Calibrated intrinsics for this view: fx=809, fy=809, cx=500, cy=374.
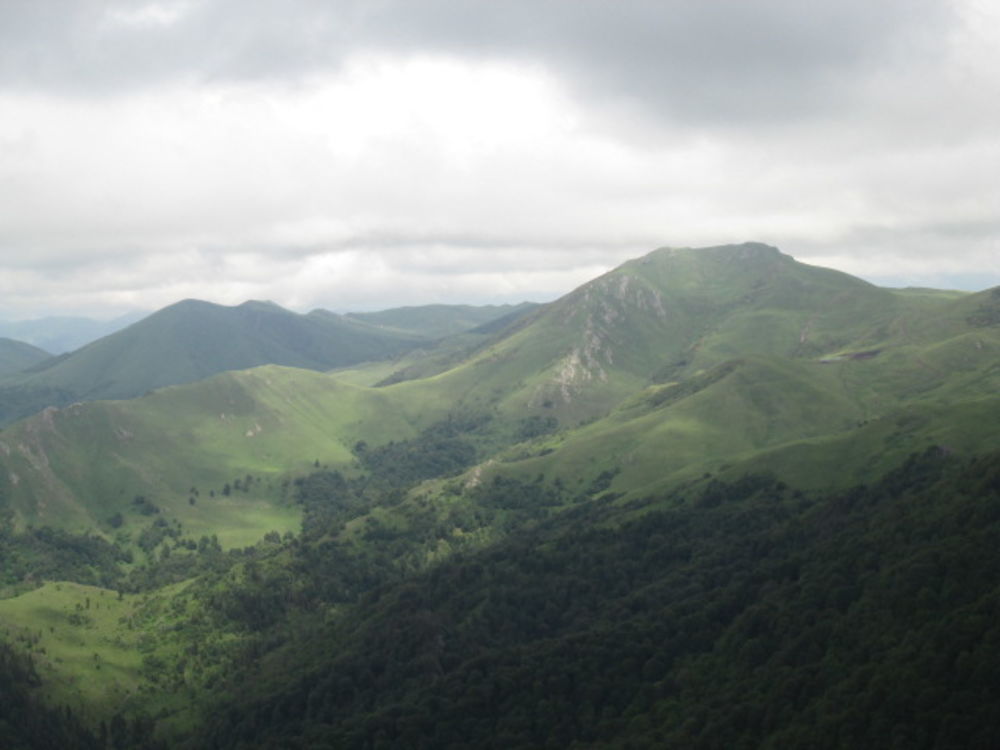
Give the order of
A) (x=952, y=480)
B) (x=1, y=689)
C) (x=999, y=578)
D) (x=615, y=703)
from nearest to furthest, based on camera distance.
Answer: (x=999, y=578) < (x=615, y=703) < (x=952, y=480) < (x=1, y=689)

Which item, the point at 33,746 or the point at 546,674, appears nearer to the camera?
the point at 546,674

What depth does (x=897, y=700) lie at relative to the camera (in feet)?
360

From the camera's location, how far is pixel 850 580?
160 m

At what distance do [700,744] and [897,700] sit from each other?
28946mm

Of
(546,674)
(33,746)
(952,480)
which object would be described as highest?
(952,480)

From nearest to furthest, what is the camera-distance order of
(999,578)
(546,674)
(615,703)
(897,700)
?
(897,700), (999,578), (615,703), (546,674)

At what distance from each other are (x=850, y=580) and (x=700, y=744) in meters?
56.4

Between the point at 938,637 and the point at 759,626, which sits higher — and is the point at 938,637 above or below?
above

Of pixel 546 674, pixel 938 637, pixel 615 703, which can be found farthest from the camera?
pixel 546 674

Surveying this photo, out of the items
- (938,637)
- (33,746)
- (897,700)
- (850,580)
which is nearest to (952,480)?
(850,580)

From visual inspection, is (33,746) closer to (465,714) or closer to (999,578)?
(465,714)

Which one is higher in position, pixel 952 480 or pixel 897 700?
pixel 952 480

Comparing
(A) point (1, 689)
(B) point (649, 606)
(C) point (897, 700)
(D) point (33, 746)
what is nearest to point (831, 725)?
(C) point (897, 700)

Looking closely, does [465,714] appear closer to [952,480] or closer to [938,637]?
[938,637]
